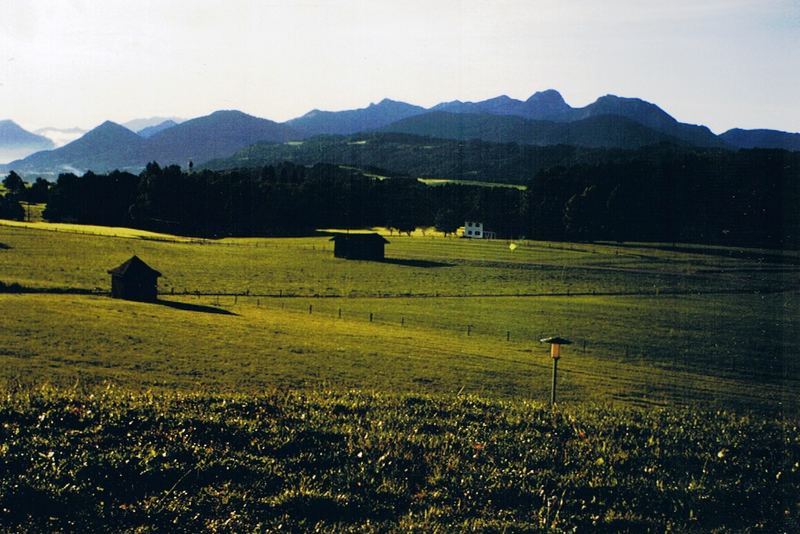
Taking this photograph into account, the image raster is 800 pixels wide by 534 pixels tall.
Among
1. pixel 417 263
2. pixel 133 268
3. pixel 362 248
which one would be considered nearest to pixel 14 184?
pixel 362 248

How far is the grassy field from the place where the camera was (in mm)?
7898

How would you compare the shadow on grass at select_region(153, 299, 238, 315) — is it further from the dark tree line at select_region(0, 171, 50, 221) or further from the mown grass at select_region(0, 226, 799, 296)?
the dark tree line at select_region(0, 171, 50, 221)

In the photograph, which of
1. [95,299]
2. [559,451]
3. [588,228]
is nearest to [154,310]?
[95,299]

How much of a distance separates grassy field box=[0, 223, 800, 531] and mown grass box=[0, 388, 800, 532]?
41mm

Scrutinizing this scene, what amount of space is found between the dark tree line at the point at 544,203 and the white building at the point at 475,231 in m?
2.33

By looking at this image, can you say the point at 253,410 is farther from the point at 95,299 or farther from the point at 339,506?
the point at 95,299

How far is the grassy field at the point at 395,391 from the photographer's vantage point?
7.90 meters

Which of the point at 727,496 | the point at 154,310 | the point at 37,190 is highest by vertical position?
the point at 37,190

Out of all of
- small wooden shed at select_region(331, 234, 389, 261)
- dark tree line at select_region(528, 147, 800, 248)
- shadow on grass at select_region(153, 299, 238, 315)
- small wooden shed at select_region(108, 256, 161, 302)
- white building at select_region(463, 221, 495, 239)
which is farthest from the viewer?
white building at select_region(463, 221, 495, 239)

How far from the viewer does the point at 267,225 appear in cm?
14800

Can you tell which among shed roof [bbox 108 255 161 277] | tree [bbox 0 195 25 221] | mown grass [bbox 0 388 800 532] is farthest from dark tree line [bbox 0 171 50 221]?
mown grass [bbox 0 388 800 532]

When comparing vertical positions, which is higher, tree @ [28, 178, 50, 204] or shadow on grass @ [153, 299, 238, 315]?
tree @ [28, 178, 50, 204]

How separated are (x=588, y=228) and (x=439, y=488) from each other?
142m

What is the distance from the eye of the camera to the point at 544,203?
151 meters
